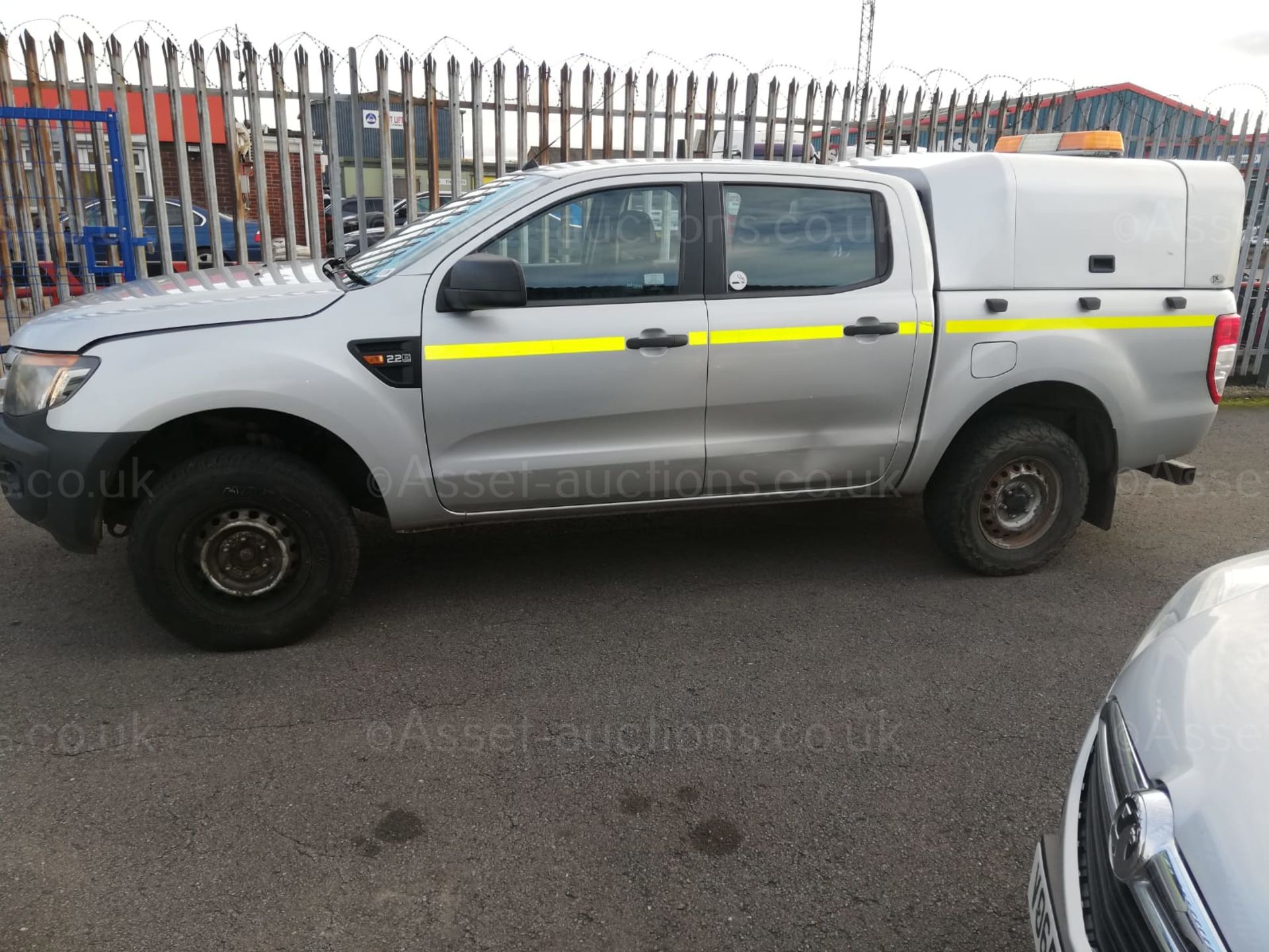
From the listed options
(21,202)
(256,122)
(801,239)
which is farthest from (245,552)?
(21,202)

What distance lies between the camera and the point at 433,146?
773 cm

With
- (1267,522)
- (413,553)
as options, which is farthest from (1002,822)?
(1267,522)

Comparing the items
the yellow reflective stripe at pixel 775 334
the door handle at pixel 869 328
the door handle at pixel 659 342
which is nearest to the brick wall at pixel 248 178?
the door handle at pixel 659 342

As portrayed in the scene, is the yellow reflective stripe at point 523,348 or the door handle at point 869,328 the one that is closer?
the yellow reflective stripe at point 523,348

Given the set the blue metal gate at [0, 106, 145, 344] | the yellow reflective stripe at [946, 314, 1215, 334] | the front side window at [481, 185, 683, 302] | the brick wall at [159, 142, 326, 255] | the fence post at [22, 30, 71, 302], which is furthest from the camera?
the brick wall at [159, 142, 326, 255]

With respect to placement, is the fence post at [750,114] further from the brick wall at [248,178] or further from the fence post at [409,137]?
the brick wall at [248,178]

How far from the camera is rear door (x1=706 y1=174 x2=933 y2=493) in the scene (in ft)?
13.3

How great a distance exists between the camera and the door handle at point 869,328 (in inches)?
163

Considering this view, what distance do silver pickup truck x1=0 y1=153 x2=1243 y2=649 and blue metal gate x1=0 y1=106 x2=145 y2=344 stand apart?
3.54m

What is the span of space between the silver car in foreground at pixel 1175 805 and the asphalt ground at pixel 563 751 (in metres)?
0.79

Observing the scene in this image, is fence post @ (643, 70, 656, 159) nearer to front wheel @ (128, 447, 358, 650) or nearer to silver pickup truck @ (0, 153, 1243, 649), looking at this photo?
silver pickup truck @ (0, 153, 1243, 649)

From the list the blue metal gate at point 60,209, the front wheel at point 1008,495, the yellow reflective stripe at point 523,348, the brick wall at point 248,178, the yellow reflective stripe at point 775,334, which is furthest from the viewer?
the brick wall at point 248,178

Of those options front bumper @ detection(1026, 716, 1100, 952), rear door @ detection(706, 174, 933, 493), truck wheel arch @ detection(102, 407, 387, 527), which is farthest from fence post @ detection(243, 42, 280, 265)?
front bumper @ detection(1026, 716, 1100, 952)

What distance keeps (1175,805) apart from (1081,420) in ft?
11.6
